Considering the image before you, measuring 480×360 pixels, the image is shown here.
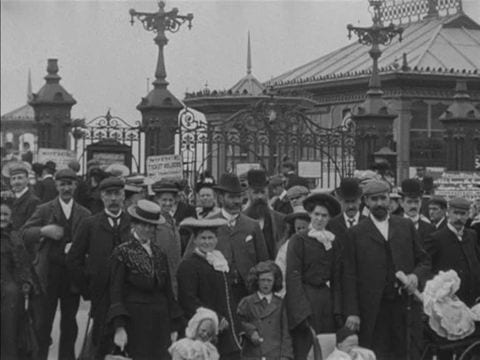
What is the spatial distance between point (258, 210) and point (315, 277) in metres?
2.24

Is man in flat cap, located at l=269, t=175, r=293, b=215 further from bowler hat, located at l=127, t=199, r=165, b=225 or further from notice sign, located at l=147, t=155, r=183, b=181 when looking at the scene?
bowler hat, located at l=127, t=199, r=165, b=225

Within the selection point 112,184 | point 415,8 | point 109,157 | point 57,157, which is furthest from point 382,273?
point 415,8

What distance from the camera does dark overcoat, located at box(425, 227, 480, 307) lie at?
10711mm

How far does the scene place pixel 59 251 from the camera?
33.0ft

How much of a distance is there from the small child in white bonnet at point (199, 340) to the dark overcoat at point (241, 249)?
1.70 m

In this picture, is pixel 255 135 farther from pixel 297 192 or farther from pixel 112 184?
pixel 112 184

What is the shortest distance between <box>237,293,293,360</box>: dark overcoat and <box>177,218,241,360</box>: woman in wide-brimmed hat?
1.47 feet

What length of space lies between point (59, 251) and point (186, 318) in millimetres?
1957

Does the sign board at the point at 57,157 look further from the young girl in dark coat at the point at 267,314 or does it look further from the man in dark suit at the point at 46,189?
the young girl in dark coat at the point at 267,314

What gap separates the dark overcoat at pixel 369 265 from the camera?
9445mm

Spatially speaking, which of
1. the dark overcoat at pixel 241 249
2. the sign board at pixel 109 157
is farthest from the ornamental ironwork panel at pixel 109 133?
the dark overcoat at pixel 241 249

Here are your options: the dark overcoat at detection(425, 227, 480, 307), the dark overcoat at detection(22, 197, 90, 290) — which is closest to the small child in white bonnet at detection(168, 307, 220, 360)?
the dark overcoat at detection(22, 197, 90, 290)

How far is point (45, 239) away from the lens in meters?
10.0

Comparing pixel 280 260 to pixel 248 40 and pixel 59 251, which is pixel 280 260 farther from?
pixel 248 40
